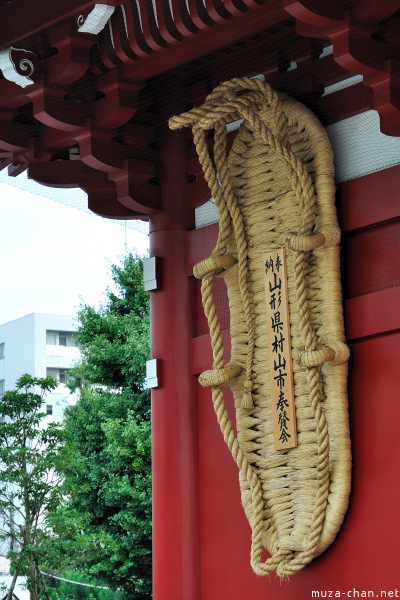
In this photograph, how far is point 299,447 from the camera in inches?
105

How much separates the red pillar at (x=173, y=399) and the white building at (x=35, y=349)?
68.7ft

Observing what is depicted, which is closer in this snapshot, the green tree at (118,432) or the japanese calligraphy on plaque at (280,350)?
the japanese calligraphy on plaque at (280,350)

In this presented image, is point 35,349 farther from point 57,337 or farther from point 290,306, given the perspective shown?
point 290,306

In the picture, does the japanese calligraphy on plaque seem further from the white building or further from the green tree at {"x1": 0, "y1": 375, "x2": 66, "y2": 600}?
the white building

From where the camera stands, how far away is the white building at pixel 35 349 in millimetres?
24062

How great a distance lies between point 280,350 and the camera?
9.05 feet

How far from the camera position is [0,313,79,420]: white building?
947 inches

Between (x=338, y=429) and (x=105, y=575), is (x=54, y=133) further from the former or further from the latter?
(x=105, y=575)

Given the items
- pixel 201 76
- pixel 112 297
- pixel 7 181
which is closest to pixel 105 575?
pixel 112 297

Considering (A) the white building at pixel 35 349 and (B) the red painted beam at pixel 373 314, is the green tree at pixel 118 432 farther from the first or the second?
(A) the white building at pixel 35 349

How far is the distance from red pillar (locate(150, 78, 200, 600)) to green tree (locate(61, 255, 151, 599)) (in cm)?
682

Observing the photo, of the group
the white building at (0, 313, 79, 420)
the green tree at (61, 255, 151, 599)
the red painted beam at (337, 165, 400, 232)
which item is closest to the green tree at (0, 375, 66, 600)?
the green tree at (61, 255, 151, 599)

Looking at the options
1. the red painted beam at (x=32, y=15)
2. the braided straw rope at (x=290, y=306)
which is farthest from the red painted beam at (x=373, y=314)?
the red painted beam at (x=32, y=15)

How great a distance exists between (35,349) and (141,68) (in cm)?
2183
